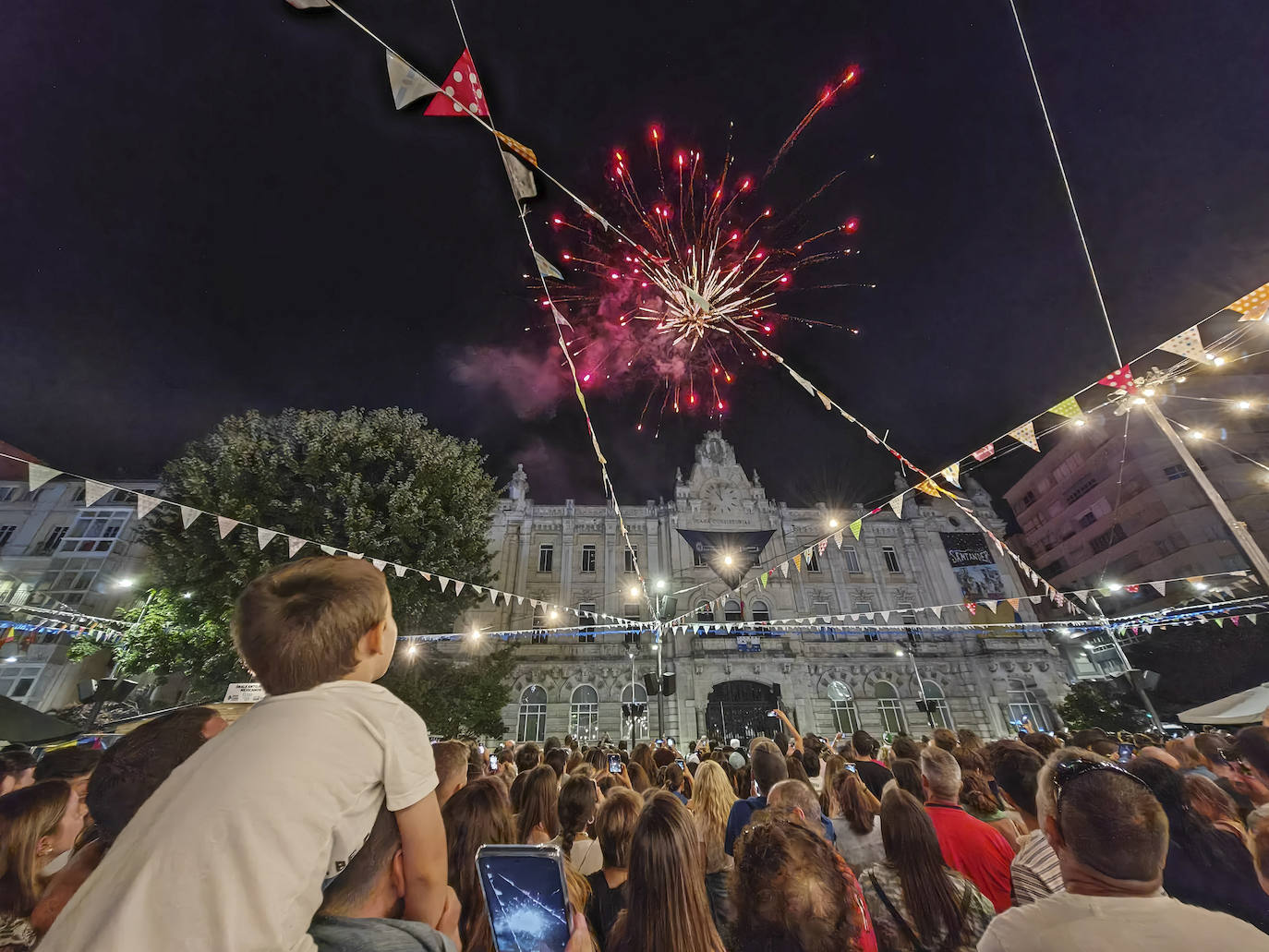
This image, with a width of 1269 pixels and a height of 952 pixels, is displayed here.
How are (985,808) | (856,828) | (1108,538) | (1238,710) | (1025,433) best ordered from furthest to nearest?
(1108,538)
(1238,710)
(1025,433)
(985,808)
(856,828)

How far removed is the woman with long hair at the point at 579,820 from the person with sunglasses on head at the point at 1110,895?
275cm

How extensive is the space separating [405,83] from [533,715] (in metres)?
24.8

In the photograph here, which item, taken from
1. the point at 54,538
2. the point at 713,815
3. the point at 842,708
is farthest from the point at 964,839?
the point at 54,538

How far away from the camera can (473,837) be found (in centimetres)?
296

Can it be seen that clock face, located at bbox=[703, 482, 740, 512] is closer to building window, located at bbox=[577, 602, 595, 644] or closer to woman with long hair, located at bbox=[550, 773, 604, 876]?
building window, located at bbox=[577, 602, 595, 644]

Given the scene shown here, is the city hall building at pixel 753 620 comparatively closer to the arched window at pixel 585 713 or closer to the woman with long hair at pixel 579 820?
the arched window at pixel 585 713

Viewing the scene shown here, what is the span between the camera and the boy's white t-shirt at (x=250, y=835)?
3.34 feet

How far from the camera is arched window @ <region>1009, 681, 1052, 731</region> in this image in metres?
25.0

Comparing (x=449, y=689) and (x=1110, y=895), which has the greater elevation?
(x=449, y=689)

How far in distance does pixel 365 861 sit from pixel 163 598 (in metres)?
18.8

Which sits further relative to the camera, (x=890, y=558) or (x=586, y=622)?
(x=890, y=558)

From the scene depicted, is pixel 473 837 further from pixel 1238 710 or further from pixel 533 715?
pixel 533 715

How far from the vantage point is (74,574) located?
23547mm

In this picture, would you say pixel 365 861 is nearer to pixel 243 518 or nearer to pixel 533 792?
pixel 533 792
